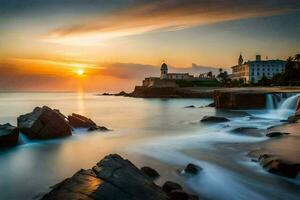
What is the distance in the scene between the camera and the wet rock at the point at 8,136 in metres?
13.9

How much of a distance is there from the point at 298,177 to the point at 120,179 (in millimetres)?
5316

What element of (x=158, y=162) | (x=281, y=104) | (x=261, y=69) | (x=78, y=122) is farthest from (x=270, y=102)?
(x=261, y=69)

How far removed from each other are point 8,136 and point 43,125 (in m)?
2.61

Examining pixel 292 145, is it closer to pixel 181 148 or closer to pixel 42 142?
pixel 181 148

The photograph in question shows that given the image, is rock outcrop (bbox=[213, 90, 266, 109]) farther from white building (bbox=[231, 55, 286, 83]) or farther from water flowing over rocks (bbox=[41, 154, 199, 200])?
white building (bbox=[231, 55, 286, 83])

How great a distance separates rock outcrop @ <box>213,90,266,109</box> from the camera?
33500 mm

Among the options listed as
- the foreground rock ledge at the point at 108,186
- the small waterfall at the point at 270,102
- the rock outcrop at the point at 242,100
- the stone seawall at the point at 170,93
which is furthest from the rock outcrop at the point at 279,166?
the stone seawall at the point at 170,93

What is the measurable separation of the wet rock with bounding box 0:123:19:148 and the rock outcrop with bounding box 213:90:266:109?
26688 mm

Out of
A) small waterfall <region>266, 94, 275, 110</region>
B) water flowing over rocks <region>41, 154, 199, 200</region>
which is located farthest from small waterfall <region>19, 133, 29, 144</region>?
small waterfall <region>266, 94, 275, 110</region>

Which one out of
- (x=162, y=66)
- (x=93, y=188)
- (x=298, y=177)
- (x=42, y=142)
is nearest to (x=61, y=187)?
(x=93, y=188)

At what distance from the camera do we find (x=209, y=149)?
13.7 meters

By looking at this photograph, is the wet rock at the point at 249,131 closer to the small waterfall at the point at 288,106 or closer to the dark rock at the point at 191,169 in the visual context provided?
the dark rock at the point at 191,169

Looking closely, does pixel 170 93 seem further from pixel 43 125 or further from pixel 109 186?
pixel 109 186

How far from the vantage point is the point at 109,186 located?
5969 mm
